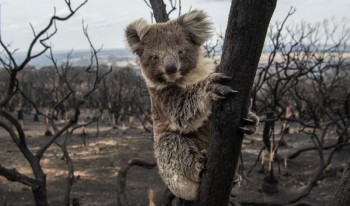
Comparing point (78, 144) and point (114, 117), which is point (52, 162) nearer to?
point (78, 144)

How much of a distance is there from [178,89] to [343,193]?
59.4 inches

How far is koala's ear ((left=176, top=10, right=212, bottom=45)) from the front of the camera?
3895mm

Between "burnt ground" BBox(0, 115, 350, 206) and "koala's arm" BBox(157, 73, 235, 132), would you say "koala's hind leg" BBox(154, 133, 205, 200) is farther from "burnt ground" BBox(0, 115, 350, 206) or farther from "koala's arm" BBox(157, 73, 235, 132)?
"burnt ground" BBox(0, 115, 350, 206)

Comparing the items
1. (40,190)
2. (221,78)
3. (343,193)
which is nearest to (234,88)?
(221,78)

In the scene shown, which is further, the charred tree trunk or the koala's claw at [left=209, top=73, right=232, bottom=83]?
the charred tree trunk

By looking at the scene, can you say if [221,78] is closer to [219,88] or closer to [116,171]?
[219,88]

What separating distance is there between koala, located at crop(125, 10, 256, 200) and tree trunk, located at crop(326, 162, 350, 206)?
1020mm

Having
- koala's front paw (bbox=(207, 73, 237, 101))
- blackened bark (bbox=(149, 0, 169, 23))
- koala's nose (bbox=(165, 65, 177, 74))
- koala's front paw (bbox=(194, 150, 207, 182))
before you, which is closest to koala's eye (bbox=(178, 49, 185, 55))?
koala's nose (bbox=(165, 65, 177, 74))

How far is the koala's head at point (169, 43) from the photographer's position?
3760mm

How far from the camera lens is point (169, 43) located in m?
3.83

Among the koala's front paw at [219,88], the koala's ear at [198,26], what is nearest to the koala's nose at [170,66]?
the koala's ear at [198,26]

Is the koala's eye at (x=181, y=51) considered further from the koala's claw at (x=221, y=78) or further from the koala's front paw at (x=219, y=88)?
the koala's claw at (x=221, y=78)

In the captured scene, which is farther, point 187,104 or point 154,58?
point 154,58

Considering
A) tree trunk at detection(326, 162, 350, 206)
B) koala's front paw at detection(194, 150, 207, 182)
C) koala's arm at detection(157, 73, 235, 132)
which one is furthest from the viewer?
koala's front paw at detection(194, 150, 207, 182)
